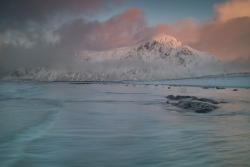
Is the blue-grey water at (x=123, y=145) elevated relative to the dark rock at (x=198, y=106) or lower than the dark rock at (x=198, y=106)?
lower

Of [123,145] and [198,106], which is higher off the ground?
[198,106]

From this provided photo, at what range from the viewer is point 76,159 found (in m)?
5.74

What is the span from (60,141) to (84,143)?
3.01 ft

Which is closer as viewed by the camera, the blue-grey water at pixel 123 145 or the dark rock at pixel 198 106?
the blue-grey water at pixel 123 145

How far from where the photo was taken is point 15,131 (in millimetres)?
8797

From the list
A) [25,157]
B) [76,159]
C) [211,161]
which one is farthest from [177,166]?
[25,157]

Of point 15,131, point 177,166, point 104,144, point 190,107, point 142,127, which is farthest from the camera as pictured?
point 190,107

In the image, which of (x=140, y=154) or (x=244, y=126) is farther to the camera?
(x=244, y=126)

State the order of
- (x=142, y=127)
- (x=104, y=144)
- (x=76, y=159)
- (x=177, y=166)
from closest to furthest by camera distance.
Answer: (x=177, y=166), (x=76, y=159), (x=104, y=144), (x=142, y=127)

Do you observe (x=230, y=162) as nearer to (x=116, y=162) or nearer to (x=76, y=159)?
(x=116, y=162)

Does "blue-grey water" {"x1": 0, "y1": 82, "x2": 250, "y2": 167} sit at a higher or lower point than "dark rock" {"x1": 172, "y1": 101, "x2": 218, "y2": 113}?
lower

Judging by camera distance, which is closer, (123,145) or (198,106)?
(123,145)

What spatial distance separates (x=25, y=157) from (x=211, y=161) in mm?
4938

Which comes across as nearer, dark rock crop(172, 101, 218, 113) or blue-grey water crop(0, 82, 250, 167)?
blue-grey water crop(0, 82, 250, 167)
